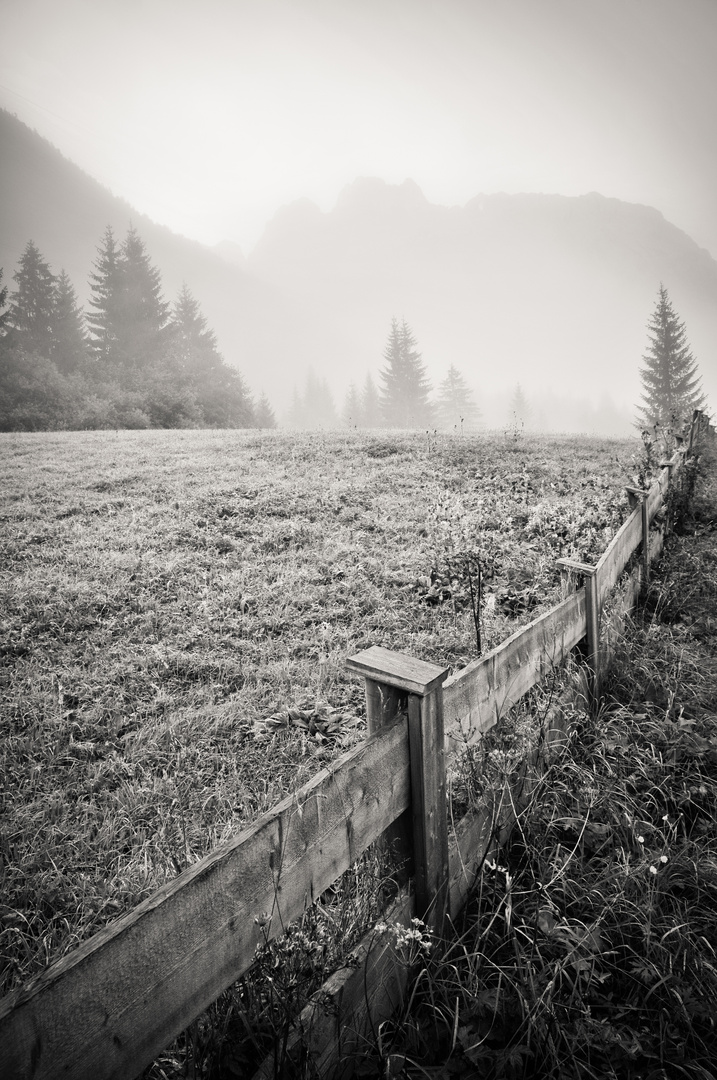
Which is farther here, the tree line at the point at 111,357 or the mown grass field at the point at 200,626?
the tree line at the point at 111,357

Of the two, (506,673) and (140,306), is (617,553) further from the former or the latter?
(140,306)

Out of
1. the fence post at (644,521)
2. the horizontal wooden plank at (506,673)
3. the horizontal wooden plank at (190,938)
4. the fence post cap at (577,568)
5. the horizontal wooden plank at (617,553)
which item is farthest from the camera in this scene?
the fence post at (644,521)

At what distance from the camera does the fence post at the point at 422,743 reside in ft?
5.64

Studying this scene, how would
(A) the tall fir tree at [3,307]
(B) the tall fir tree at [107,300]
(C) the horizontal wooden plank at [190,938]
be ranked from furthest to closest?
(B) the tall fir tree at [107,300] → (A) the tall fir tree at [3,307] → (C) the horizontal wooden plank at [190,938]

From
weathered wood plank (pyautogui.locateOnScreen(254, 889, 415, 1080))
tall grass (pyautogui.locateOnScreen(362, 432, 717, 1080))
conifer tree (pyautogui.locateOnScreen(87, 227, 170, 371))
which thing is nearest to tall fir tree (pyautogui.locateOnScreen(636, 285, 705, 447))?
conifer tree (pyautogui.locateOnScreen(87, 227, 170, 371))

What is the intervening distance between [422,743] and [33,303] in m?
50.7

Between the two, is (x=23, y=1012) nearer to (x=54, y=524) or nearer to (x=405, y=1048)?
(x=405, y=1048)

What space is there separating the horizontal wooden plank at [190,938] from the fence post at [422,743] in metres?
0.10

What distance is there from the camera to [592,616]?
3.45 m

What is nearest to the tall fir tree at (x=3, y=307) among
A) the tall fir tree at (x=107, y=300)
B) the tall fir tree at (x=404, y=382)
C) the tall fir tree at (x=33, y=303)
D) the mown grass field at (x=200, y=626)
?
the tall fir tree at (x=33, y=303)

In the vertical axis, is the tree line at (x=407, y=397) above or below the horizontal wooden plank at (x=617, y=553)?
above

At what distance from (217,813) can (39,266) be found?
50959mm

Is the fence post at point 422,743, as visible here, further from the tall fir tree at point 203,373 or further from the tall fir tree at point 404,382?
the tall fir tree at point 404,382

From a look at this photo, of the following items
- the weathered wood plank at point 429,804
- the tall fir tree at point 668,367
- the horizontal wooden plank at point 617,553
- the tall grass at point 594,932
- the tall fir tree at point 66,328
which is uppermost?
the tall fir tree at point 66,328
